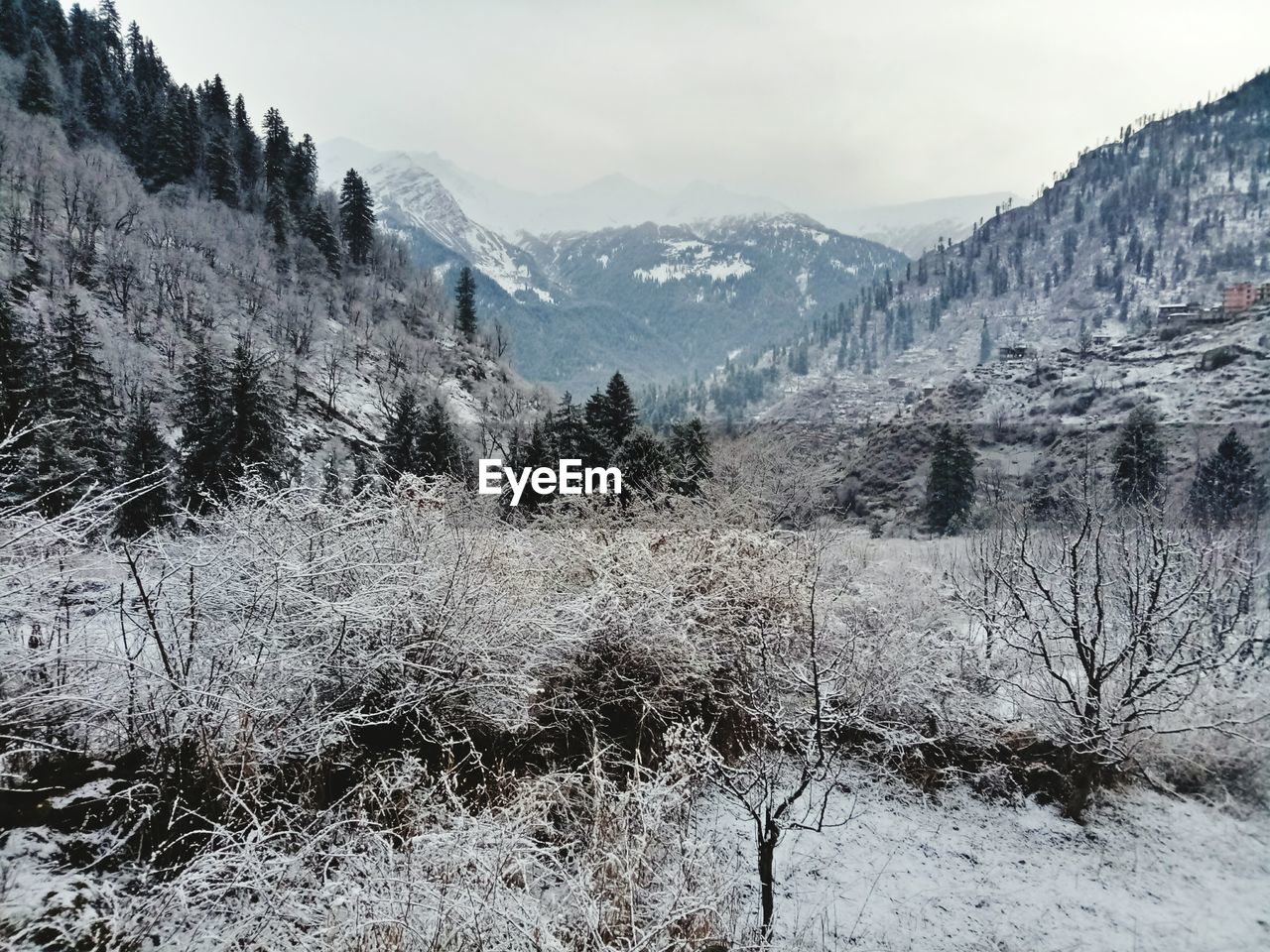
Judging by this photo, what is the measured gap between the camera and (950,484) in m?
41.6

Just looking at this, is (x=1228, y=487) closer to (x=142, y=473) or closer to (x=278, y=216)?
(x=142, y=473)

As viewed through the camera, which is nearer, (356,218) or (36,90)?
(36,90)

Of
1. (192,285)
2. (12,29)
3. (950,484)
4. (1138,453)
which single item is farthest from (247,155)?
(1138,453)

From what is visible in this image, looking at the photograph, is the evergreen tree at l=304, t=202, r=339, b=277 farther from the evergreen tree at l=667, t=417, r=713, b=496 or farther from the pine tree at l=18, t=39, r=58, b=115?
the evergreen tree at l=667, t=417, r=713, b=496

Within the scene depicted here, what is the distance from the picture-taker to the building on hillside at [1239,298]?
2938 inches

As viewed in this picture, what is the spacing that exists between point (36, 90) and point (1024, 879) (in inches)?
3427

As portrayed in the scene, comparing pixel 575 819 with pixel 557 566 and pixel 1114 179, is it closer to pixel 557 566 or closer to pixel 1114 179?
pixel 557 566

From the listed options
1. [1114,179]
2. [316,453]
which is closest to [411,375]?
[316,453]

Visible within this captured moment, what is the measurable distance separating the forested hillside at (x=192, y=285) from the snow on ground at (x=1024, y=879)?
24.6m

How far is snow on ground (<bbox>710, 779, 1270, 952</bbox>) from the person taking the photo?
5.38 metres

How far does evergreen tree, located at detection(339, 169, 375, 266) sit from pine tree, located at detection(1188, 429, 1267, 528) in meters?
76.5

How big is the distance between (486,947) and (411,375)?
61154mm

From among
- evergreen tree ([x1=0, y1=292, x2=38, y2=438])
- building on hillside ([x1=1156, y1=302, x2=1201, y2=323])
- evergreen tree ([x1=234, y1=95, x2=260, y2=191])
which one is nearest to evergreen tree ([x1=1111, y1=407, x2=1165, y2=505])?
evergreen tree ([x1=0, y1=292, x2=38, y2=438])

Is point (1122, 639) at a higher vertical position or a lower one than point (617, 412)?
lower
